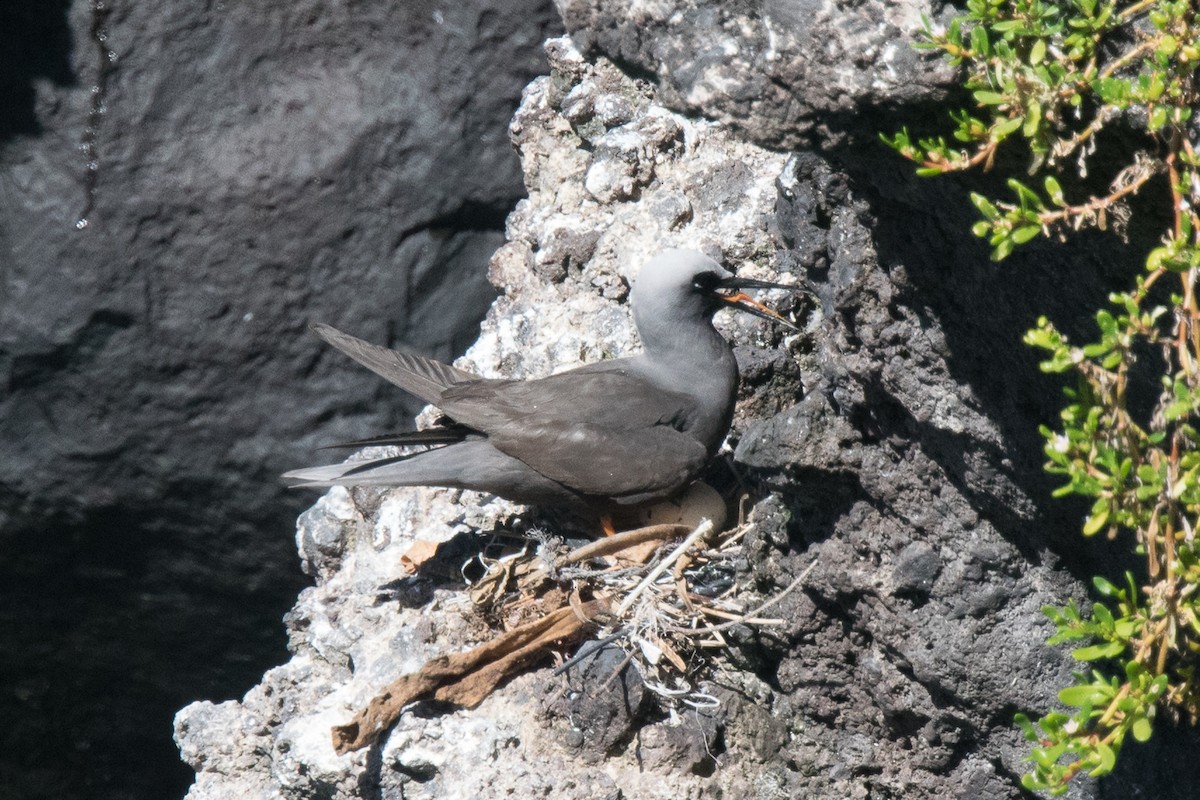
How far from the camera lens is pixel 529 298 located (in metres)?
4.99

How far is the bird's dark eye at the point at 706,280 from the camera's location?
4.42m

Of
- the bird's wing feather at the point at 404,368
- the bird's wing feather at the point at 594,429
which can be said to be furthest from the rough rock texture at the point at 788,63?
the bird's wing feather at the point at 404,368

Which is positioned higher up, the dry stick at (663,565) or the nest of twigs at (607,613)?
the dry stick at (663,565)

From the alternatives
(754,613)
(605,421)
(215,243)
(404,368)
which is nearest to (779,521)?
(754,613)

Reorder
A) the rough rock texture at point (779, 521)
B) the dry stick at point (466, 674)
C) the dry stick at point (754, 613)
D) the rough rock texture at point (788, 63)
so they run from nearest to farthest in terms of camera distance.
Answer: the rough rock texture at point (788, 63) < the rough rock texture at point (779, 521) < the dry stick at point (754, 613) < the dry stick at point (466, 674)

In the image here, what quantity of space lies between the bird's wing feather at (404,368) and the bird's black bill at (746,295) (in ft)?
3.10

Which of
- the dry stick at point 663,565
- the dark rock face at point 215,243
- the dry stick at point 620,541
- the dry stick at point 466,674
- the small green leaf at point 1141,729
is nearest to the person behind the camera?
the small green leaf at point 1141,729

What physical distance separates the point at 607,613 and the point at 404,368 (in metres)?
1.16

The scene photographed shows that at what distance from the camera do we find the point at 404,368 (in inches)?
183

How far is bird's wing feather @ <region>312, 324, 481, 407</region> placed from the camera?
4.61 meters

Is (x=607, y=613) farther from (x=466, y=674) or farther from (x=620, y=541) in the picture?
(x=466, y=674)

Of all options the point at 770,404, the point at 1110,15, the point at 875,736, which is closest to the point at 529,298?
the point at 770,404

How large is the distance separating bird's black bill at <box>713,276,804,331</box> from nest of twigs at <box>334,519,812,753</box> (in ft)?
2.37

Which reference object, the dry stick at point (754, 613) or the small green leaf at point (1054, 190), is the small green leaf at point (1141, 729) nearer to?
the small green leaf at point (1054, 190)
